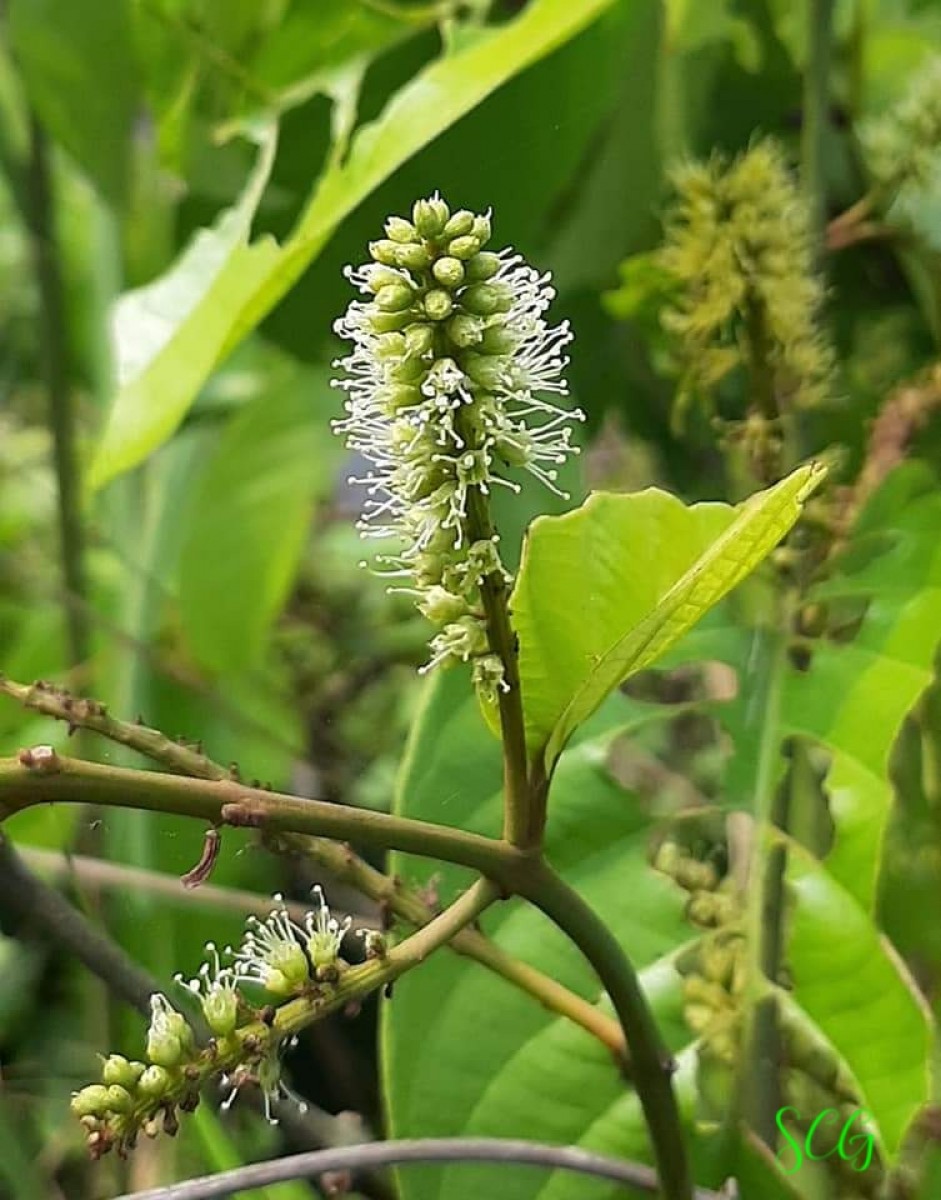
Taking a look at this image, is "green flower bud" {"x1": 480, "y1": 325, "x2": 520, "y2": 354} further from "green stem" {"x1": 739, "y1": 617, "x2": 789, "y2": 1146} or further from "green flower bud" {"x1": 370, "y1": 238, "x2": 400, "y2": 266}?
"green stem" {"x1": 739, "y1": 617, "x2": 789, "y2": 1146}

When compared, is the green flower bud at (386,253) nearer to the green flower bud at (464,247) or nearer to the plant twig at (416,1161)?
the green flower bud at (464,247)

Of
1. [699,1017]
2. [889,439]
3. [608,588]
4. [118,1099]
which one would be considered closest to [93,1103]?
[118,1099]

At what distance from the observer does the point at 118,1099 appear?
0.69 feet

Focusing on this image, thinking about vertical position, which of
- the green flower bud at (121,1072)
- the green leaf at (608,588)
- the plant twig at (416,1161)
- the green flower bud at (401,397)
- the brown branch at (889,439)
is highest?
the brown branch at (889,439)

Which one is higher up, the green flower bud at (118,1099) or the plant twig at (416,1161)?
the green flower bud at (118,1099)

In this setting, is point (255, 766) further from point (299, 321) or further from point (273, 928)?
point (273, 928)

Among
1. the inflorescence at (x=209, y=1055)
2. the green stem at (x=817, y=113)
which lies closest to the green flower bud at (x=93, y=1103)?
the inflorescence at (x=209, y=1055)

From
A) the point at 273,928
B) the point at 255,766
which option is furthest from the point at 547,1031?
the point at 255,766

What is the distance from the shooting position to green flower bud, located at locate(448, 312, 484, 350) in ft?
0.71

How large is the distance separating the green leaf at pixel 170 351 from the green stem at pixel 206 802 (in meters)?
0.20

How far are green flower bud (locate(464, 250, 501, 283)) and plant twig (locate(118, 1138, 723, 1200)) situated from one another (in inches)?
7.0

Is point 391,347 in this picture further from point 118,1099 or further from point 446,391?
point 118,1099

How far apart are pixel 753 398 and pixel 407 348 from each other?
239 mm

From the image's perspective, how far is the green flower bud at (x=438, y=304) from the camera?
0.21 meters
